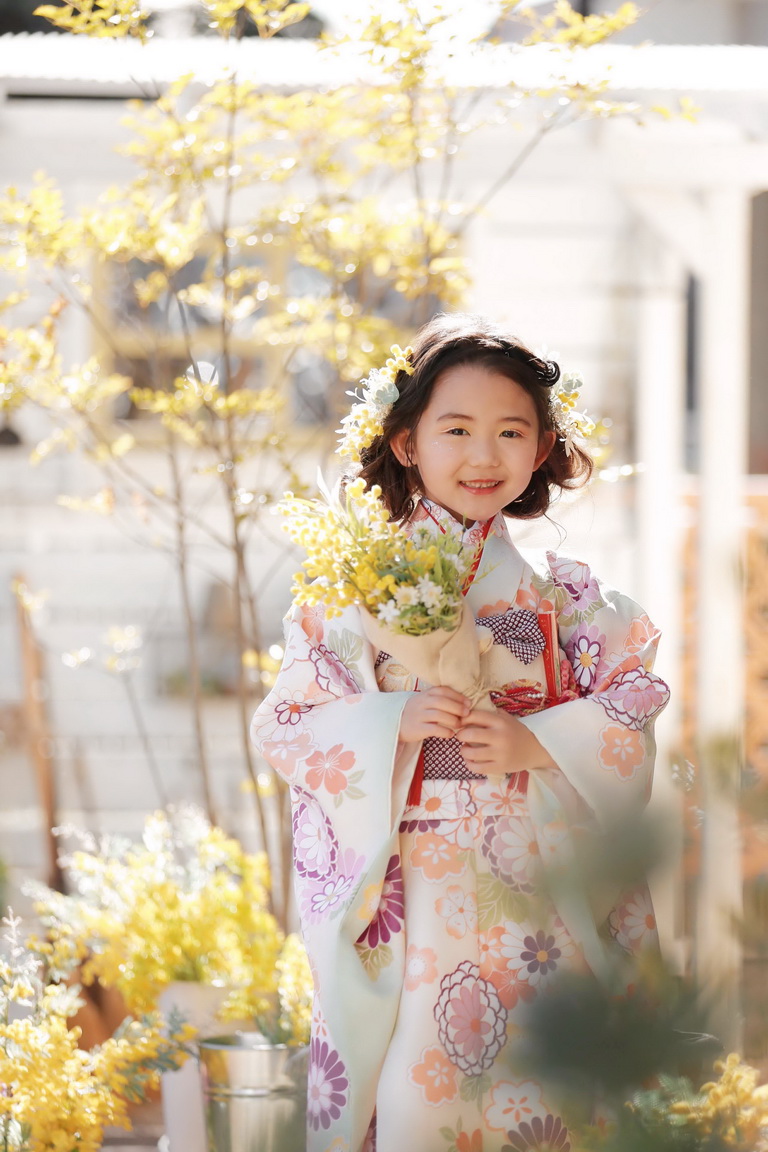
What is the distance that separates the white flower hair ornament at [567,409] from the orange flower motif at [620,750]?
442 mm

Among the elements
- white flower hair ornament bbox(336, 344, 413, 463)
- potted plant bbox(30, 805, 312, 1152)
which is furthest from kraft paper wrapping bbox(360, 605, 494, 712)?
potted plant bbox(30, 805, 312, 1152)

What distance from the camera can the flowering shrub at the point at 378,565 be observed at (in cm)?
153

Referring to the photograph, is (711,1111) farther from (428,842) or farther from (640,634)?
(640,634)

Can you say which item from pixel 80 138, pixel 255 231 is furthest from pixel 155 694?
pixel 255 231

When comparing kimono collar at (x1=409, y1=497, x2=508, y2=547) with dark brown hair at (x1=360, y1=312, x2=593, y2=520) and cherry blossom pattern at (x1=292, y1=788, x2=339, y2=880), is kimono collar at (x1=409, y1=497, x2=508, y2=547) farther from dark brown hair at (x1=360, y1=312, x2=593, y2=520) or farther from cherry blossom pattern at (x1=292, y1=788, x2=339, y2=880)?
cherry blossom pattern at (x1=292, y1=788, x2=339, y2=880)

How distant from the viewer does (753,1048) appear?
2.15ft

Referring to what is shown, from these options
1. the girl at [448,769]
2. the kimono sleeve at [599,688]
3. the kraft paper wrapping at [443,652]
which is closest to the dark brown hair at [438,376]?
the girl at [448,769]

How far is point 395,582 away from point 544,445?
0.45 meters

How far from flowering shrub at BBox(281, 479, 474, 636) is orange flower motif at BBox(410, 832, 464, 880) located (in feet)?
1.04

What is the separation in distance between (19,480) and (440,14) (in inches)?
132

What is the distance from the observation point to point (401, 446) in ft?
6.15

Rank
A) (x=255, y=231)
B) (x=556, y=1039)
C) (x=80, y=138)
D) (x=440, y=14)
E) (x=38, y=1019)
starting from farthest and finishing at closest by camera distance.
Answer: (x=80, y=138) → (x=255, y=231) → (x=440, y=14) → (x=38, y=1019) → (x=556, y=1039)

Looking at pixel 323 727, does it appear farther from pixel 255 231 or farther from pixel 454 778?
pixel 255 231

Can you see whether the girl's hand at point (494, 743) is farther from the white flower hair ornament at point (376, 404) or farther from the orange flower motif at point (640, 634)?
the white flower hair ornament at point (376, 404)
